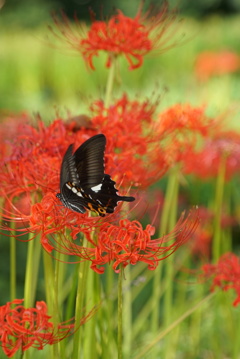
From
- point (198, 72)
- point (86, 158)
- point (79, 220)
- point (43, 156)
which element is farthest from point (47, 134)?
point (198, 72)

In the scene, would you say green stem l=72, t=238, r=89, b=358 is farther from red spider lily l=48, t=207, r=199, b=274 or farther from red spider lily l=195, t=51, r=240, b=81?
red spider lily l=195, t=51, r=240, b=81

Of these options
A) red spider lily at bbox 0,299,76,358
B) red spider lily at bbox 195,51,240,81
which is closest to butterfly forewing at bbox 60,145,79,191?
red spider lily at bbox 0,299,76,358

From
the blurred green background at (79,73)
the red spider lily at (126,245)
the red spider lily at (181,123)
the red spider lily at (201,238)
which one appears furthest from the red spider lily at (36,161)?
the blurred green background at (79,73)

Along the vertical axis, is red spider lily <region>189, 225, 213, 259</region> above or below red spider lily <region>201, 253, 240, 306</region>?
above

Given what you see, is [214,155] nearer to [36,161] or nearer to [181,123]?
[181,123]

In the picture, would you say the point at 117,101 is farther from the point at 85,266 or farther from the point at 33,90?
the point at 33,90

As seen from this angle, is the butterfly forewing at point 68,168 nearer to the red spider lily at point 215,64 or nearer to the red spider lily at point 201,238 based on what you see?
the red spider lily at point 201,238
